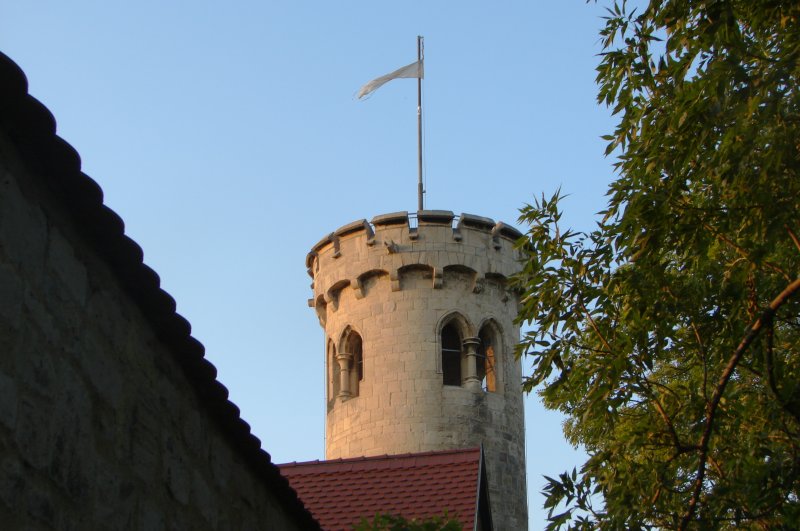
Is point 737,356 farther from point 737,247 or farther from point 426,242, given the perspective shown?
point 426,242

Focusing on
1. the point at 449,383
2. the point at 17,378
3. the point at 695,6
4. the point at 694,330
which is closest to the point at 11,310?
the point at 17,378

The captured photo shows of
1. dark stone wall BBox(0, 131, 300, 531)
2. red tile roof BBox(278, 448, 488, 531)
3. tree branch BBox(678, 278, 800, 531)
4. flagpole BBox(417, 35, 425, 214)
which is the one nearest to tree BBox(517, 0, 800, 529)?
tree branch BBox(678, 278, 800, 531)

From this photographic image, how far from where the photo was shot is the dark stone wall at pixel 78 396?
4242 mm

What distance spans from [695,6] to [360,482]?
6.54 metres

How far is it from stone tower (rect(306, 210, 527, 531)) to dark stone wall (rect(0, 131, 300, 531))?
21.2 meters

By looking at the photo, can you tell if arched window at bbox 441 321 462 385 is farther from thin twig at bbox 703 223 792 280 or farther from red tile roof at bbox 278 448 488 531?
thin twig at bbox 703 223 792 280

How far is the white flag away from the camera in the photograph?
3428cm

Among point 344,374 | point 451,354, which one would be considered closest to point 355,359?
point 344,374

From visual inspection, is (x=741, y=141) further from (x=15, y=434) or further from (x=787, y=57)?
(x=15, y=434)

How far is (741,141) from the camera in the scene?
887 cm

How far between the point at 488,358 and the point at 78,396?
23.7 metres

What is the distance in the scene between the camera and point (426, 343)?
27438mm

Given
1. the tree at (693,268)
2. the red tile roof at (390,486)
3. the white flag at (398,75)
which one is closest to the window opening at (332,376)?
the white flag at (398,75)

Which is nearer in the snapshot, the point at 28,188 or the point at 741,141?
the point at 28,188
